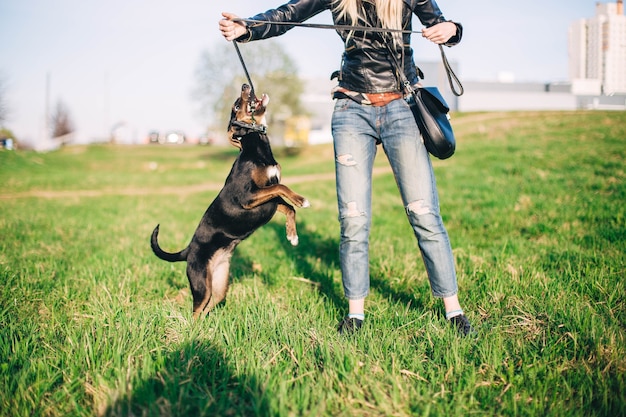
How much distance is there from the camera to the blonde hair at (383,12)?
288cm

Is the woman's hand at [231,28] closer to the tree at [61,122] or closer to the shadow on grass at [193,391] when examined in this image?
the shadow on grass at [193,391]

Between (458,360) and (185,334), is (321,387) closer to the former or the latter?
(458,360)

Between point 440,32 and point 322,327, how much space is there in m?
2.14

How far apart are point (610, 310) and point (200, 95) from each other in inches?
1359

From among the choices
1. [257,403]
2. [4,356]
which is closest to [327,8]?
[257,403]

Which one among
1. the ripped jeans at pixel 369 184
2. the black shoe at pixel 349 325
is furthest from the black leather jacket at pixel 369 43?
the black shoe at pixel 349 325

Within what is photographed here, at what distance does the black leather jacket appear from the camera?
2.93 metres

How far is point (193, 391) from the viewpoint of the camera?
6.82 ft

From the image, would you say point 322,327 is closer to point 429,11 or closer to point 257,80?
point 429,11

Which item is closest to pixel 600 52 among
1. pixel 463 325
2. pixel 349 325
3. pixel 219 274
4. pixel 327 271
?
pixel 327 271

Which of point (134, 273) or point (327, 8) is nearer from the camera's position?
point (327, 8)

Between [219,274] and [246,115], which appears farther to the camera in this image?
[246,115]

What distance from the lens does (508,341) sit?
2.54m

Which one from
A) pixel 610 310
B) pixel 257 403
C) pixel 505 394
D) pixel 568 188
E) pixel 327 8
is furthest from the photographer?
pixel 568 188
